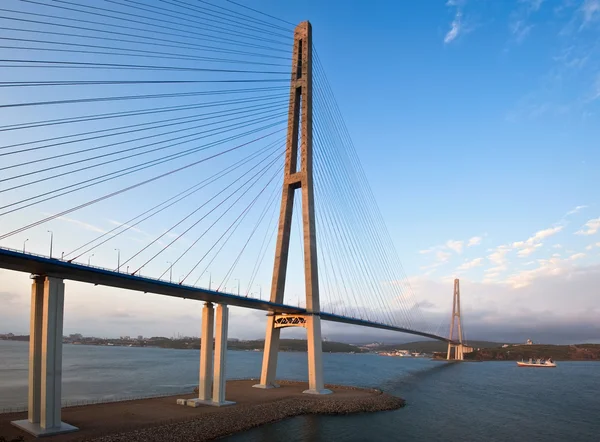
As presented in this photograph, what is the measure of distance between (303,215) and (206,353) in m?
14.3

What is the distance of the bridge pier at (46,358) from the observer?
786 inches

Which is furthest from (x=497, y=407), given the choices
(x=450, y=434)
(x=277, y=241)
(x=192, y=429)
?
(x=192, y=429)

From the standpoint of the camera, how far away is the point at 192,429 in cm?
2305

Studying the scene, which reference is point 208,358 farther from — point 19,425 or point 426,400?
point 426,400

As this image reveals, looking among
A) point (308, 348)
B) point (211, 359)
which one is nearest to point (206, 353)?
point (211, 359)

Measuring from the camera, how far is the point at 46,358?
65.4 ft

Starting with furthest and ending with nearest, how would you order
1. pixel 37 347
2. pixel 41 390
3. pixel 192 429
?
pixel 192 429
pixel 37 347
pixel 41 390

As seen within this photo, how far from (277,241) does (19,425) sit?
75.5ft

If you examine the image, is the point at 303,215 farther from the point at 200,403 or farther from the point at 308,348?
the point at 200,403

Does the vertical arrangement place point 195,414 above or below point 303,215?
below

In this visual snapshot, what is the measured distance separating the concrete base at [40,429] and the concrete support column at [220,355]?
1059 centimetres

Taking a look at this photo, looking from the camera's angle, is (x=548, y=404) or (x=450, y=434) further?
(x=548, y=404)

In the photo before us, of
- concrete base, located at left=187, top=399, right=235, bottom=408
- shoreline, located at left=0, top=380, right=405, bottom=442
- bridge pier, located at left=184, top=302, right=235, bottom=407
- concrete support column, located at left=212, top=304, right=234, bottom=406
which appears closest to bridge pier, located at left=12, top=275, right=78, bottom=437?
shoreline, located at left=0, top=380, right=405, bottom=442

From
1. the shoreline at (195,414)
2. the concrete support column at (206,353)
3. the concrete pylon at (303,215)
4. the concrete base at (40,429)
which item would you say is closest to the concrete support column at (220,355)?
the concrete support column at (206,353)
